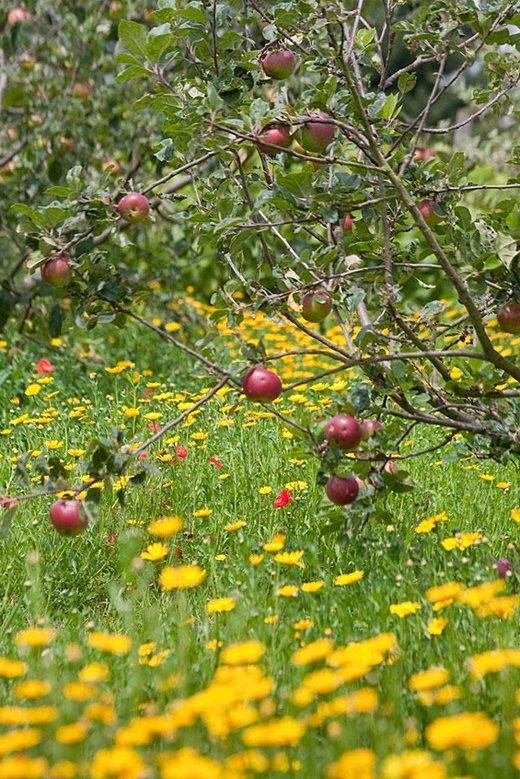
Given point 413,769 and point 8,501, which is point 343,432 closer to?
point 8,501

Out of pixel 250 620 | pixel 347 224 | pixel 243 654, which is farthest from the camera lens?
pixel 347 224

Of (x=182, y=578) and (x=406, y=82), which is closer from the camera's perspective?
(x=182, y=578)

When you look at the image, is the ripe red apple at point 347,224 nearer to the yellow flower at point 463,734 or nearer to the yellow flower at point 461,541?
the yellow flower at point 461,541

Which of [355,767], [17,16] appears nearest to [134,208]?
[355,767]

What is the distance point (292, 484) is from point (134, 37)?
121 centimetres

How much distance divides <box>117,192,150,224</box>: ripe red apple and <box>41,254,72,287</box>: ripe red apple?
6.5 inches

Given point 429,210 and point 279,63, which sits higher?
point 279,63

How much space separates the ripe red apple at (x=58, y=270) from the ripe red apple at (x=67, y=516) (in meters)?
0.49

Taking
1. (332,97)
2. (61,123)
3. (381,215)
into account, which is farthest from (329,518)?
(61,123)

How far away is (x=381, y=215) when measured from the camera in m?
2.33

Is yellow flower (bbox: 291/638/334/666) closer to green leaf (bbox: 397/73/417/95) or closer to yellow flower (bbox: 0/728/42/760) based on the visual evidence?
yellow flower (bbox: 0/728/42/760)

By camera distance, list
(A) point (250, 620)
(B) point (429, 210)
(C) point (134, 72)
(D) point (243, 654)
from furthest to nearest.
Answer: (B) point (429, 210)
(C) point (134, 72)
(A) point (250, 620)
(D) point (243, 654)

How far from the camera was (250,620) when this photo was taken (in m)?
2.05

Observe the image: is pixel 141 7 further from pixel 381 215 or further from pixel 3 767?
pixel 3 767
